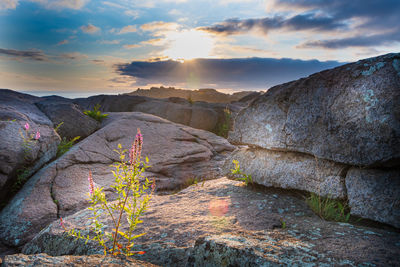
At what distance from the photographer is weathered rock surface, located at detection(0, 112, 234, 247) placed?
206 inches

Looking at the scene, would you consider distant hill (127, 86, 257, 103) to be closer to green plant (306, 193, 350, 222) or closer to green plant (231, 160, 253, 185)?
green plant (231, 160, 253, 185)

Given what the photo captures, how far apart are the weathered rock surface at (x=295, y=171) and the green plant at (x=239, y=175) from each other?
75mm

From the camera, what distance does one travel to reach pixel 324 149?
12.7 ft

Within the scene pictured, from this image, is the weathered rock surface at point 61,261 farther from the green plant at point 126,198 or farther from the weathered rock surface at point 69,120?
the weathered rock surface at point 69,120

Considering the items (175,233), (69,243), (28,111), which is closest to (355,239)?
(175,233)

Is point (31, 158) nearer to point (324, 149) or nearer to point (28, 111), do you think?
point (28, 111)

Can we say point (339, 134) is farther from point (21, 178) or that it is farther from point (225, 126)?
point (225, 126)

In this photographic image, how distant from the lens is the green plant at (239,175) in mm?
4702

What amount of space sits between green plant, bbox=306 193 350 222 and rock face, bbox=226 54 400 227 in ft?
0.39

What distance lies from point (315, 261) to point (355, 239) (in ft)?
2.45

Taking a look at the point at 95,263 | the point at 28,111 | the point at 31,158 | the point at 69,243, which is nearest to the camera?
the point at 95,263

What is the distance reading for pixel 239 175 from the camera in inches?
197

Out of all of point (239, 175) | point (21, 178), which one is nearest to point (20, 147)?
point (21, 178)

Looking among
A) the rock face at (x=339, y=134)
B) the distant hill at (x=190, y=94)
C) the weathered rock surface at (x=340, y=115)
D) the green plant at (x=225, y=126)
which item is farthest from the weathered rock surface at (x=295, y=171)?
the distant hill at (x=190, y=94)
